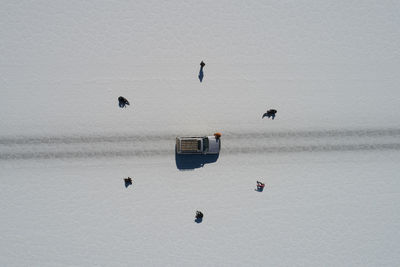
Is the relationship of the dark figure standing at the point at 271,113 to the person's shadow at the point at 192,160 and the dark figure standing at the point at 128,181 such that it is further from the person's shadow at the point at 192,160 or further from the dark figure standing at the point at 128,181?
the dark figure standing at the point at 128,181

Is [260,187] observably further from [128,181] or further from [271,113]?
[128,181]

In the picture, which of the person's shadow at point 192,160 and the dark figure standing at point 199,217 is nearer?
the dark figure standing at point 199,217

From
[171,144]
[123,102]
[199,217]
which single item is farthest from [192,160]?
[123,102]

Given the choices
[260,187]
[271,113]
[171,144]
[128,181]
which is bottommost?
Result: [260,187]

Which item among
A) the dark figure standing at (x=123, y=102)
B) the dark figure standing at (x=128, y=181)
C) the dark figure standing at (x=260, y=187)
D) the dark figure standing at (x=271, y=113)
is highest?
the dark figure standing at (x=123, y=102)

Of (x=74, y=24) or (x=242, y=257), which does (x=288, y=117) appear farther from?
(x=74, y=24)

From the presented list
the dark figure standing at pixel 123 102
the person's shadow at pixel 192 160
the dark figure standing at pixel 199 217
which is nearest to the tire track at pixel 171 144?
the person's shadow at pixel 192 160

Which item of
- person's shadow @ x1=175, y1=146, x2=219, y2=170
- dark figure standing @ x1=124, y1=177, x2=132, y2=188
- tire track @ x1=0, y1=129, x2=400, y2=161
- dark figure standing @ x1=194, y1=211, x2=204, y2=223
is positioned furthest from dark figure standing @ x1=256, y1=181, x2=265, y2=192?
dark figure standing @ x1=124, y1=177, x2=132, y2=188

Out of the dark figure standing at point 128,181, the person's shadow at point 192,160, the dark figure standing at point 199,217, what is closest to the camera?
the dark figure standing at point 128,181

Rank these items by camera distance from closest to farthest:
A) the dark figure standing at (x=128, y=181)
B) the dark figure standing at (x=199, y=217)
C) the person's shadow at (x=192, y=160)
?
the dark figure standing at (x=128, y=181)
the dark figure standing at (x=199, y=217)
the person's shadow at (x=192, y=160)
